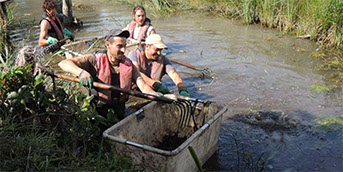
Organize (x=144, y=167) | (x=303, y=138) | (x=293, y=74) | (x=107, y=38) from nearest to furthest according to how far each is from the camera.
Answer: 1. (x=144, y=167)
2. (x=107, y=38)
3. (x=303, y=138)
4. (x=293, y=74)

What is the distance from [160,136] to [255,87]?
8.46ft

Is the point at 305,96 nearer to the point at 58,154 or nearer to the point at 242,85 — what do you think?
the point at 242,85

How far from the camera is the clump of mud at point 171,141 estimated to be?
158 inches

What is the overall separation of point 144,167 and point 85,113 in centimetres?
83

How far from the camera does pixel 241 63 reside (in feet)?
23.8

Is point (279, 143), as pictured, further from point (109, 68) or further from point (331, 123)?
point (109, 68)

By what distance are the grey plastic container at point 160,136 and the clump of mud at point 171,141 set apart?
42 millimetres

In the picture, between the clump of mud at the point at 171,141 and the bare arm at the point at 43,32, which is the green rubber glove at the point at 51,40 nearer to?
the bare arm at the point at 43,32

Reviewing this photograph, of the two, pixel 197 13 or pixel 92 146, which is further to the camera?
pixel 197 13

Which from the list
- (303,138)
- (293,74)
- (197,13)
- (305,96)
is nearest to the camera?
(303,138)

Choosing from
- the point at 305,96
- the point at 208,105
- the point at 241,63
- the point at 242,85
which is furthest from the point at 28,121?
the point at 241,63

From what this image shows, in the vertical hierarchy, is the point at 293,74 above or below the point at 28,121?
below

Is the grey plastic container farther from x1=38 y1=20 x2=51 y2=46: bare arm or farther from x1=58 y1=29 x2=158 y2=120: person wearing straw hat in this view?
x1=38 y1=20 x2=51 y2=46: bare arm

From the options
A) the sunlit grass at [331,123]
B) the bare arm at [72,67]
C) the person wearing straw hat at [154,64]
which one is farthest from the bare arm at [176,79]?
the sunlit grass at [331,123]
